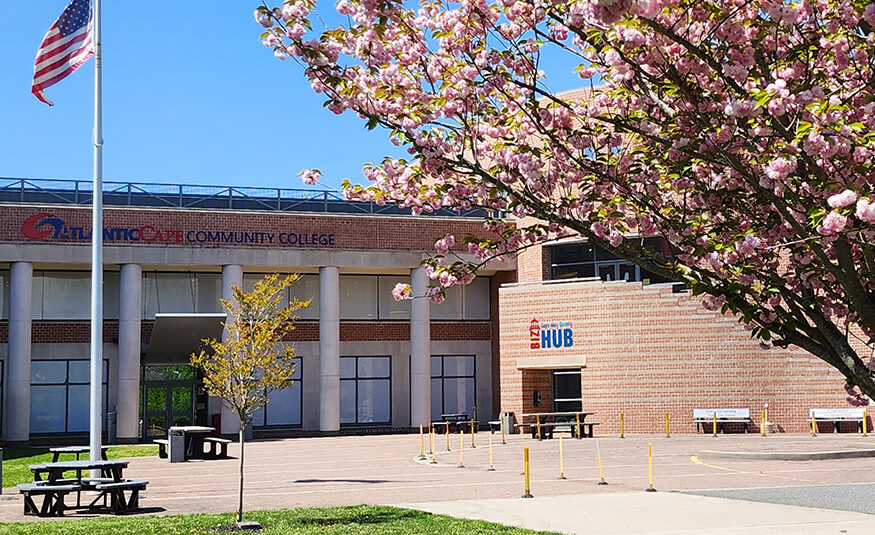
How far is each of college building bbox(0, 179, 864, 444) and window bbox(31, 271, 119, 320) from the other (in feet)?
0.19

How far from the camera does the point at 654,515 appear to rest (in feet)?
51.1

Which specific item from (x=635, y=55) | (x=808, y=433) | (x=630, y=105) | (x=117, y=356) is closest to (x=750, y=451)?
(x=808, y=433)

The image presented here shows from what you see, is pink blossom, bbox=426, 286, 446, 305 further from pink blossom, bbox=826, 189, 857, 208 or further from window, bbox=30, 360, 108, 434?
window, bbox=30, 360, 108, 434

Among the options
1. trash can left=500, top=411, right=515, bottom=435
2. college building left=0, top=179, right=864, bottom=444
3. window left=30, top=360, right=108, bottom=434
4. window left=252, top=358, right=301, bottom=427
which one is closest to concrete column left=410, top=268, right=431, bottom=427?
college building left=0, top=179, right=864, bottom=444

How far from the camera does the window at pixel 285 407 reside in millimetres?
45969

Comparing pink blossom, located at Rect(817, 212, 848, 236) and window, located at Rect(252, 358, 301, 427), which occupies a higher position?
pink blossom, located at Rect(817, 212, 848, 236)

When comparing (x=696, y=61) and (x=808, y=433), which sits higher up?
(x=696, y=61)

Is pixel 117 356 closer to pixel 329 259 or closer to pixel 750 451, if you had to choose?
pixel 329 259

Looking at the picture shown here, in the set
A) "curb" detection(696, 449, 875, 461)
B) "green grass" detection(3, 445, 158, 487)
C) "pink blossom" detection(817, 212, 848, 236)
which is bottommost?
"green grass" detection(3, 445, 158, 487)

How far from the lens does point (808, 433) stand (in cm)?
3678

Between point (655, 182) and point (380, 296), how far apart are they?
1564 inches

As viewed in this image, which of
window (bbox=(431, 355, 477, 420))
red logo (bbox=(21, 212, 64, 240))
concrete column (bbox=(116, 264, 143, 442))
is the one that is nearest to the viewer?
concrete column (bbox=(116, 264, 143, 442))

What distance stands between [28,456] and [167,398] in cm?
995

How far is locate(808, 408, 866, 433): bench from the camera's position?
117 feet
